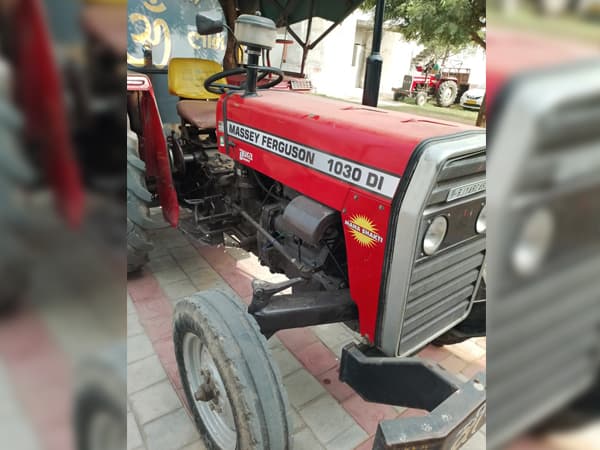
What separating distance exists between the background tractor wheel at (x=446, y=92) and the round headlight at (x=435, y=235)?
15.4 metres

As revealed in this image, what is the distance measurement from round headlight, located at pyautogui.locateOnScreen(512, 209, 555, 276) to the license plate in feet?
4.20

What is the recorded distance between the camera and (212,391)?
169cm

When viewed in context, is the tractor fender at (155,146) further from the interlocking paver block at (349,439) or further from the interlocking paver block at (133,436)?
the interlocking paver block at (349,439)

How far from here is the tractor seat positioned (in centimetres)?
308

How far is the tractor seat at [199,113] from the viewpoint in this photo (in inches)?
121

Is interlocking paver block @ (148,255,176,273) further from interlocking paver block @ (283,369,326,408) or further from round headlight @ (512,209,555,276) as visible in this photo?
round headlight @ (512,209,555,276)

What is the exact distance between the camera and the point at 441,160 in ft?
4.57

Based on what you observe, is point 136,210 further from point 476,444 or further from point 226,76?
point 476,444

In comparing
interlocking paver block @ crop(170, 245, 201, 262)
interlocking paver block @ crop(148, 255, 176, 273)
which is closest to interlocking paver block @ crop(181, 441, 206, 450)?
interlocking paver block @ crop(148, 255, 176, 273)

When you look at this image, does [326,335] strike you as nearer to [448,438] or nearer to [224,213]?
[224,213]

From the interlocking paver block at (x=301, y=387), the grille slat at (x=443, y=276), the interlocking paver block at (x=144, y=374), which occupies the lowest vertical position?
the interlocking paver block at (x=301, y=387)

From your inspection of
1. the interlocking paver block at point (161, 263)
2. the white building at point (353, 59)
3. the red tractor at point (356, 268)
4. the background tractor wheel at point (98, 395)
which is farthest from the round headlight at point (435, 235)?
the white building at point (353, 59)

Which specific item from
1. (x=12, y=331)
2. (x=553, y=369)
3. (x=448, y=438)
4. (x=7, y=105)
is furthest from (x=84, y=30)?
(x=448, y=438)

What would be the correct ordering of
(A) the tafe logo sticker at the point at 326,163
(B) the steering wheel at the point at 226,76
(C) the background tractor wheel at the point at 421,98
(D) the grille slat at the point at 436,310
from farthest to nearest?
(C) the background tractor wheel at the point at 421,98 < (B) the steering wheel at the point at 226,76 < (D) the grille slat at the point at 436,310 < (A) the tafe logo sticker at the point at 326,163
